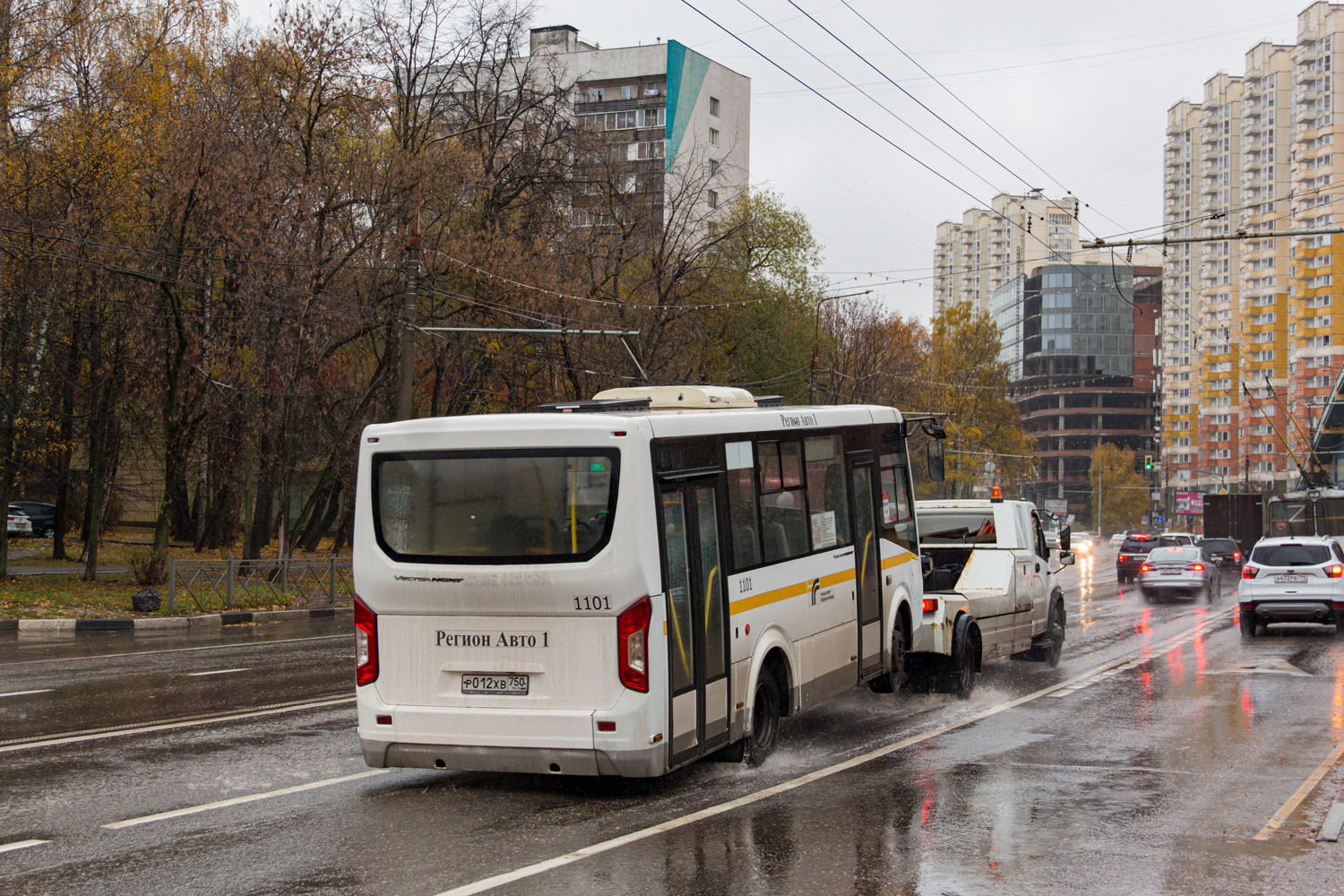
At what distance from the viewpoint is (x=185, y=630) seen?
2345cm

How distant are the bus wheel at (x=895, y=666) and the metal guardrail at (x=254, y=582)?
13.8m

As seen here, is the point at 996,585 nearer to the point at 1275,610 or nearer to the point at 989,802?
the point at 989,802

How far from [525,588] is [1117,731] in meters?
6.17

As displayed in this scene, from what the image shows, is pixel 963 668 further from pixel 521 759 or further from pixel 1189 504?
pixel 1189 504

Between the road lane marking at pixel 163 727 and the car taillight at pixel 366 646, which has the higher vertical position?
the car taillight at pixel 366 646

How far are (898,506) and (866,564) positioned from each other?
1253 millimetres

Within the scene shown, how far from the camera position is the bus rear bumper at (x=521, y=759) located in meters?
8.23

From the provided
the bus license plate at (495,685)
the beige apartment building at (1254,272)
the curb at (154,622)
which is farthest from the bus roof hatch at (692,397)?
the beige apartment building at (1254,272)

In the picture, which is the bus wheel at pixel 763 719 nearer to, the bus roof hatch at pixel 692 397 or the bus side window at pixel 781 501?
the bus side window at pixel 781 501

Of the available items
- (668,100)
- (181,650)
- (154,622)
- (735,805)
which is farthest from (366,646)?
(668,100)

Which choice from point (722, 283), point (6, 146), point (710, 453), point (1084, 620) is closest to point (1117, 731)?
point (710, 453)

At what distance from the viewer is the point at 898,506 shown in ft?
43.1

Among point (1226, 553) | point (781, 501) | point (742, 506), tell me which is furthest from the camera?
point (1226, 553)

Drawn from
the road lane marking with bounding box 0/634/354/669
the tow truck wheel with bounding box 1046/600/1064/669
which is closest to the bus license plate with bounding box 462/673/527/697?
the road lane marking with bounding box 0/634/354/669
